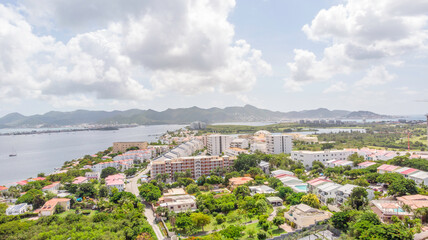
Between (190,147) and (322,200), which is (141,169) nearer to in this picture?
(190,147)

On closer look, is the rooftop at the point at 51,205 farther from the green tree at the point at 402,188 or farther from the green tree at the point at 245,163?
the green tree at the point at 402,188

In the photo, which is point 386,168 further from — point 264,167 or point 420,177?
point 264,167

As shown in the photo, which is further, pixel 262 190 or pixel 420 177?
pixel 262 190

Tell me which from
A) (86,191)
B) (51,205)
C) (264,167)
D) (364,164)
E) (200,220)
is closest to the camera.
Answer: (200,220)

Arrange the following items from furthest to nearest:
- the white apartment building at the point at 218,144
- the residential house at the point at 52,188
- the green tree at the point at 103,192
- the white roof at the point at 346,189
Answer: the white apartment building at the point at 218,144 → the residential house at the point at 52,188 → the green tree at the point at 103,192 → the white roof at the point at 346,189

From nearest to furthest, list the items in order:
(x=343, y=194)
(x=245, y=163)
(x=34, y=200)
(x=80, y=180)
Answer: (x=343, y=194), (x=34, y=200), (x=80, y=180), (x=245, y=163)

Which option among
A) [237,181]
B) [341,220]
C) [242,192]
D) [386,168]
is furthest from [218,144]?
[341,220]

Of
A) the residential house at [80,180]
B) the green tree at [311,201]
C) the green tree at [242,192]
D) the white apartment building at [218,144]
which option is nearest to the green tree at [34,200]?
the residential house at [80,180]
